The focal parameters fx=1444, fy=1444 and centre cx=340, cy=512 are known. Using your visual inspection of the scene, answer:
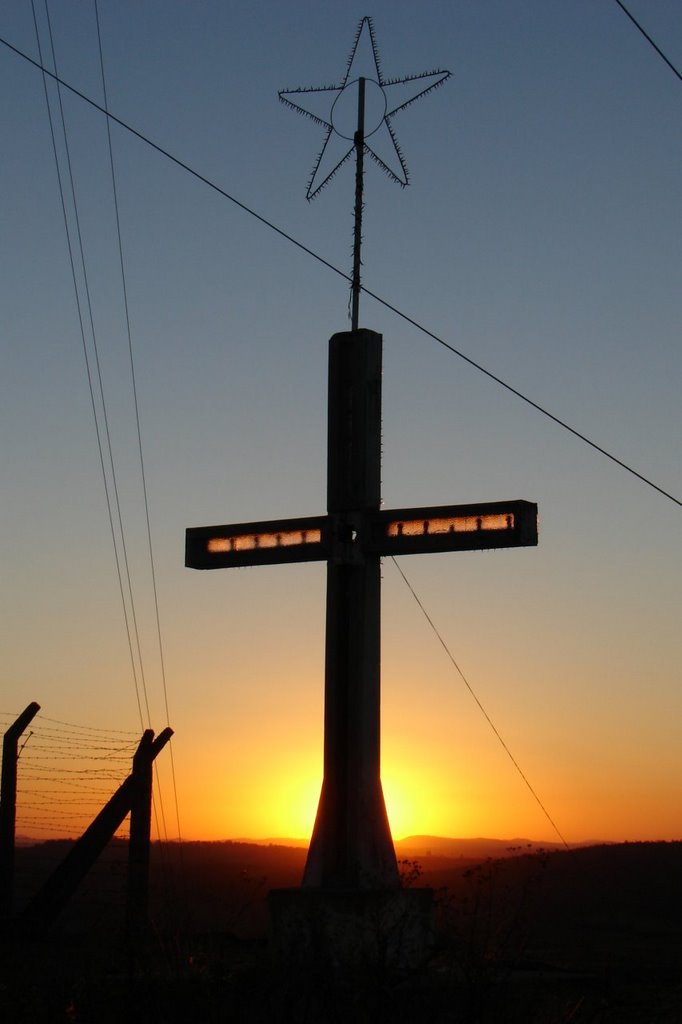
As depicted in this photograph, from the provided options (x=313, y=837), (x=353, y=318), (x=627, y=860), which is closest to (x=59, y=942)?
(x=313, y=837)

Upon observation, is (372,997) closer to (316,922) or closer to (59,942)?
(316,922)

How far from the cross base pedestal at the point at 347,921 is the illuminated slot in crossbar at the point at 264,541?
3737 mm

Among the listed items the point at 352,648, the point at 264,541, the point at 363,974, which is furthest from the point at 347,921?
the point at 264,541

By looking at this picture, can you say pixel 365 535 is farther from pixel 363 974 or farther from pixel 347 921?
pixel 363 974

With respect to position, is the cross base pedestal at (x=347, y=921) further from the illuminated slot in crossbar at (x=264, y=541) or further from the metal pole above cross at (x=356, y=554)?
the illuminated slot in crossbar at (x=264, y=541)

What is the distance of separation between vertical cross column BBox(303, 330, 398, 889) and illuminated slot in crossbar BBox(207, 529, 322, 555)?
38 centimetres

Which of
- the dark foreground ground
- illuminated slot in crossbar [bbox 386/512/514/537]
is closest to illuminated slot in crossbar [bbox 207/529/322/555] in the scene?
illuminated slot in crossbar [bbox 386/512/514/537]

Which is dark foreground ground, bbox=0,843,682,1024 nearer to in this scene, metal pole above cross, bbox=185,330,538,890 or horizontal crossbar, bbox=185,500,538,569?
metal pole above cross, bbox=185,330,538,890

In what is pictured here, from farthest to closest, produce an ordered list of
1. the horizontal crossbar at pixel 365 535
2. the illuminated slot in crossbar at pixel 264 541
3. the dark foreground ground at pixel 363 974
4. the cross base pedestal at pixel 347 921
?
the illuminated slot in crossbar at pixel 264 541 < the horizontal crossbar at pixel 365 535 < the cross base pedestal at pixel 347 921 < the dark foreground ground at pixel 363 974

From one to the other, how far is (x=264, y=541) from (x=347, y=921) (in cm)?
431

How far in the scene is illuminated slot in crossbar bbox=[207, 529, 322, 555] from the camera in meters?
15.9

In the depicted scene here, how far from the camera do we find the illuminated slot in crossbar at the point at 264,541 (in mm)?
15875

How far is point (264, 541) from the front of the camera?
1628cm

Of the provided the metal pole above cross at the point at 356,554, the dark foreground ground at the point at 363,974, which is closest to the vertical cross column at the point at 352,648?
the metal pole above cross at the point at 356,554
